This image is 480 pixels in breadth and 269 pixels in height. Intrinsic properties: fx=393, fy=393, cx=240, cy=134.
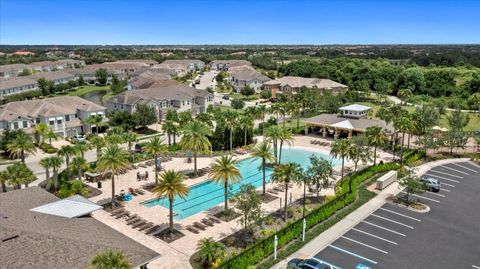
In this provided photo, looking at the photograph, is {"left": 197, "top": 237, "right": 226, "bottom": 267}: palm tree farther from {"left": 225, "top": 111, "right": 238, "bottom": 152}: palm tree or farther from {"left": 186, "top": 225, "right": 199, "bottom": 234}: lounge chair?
{"left": 225, "top": 111, "right": 238, "bottom": 152}: palm tree

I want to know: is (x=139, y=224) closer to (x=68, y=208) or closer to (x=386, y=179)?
(x=68, y=208)

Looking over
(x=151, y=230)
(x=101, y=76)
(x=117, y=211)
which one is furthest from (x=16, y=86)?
(x=151, y=230)

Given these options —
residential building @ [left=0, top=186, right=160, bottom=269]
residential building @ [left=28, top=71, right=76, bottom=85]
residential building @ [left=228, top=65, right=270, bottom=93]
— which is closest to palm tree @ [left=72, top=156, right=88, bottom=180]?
residential building @ [left=0, top=186, right=160, bottom=269]

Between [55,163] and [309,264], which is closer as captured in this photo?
[309,264]

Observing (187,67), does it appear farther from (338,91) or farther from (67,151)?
(67,151)

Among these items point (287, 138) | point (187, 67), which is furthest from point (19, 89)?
point (287, 138)

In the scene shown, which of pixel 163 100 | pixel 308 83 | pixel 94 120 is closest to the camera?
pixel 94 120

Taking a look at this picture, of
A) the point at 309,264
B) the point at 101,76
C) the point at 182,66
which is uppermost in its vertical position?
the point at 182,66
